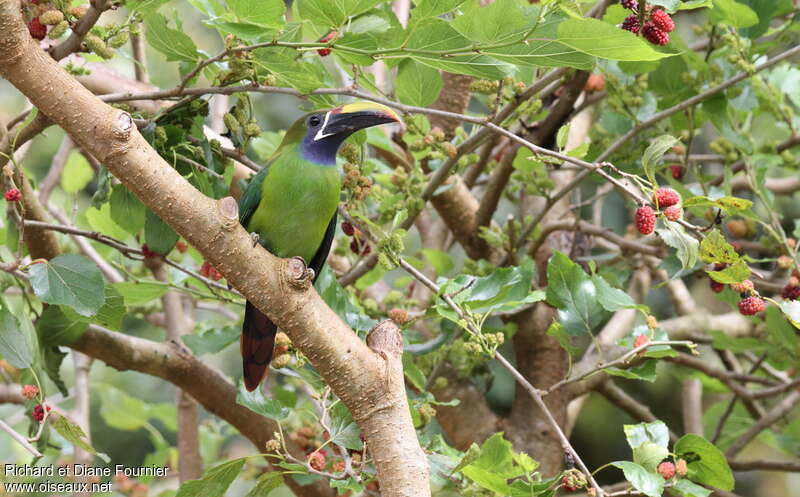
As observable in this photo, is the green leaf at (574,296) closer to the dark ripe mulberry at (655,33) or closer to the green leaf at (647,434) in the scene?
the green leaf at (647,434)

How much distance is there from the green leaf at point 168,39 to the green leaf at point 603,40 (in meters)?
0.83

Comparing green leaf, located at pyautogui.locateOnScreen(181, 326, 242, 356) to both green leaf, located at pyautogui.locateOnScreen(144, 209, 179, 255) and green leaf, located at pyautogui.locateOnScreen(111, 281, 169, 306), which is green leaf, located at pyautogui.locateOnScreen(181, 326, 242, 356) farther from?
green leaf, located at pyautogui.locateOnScreen(144, 209, 179, 255)

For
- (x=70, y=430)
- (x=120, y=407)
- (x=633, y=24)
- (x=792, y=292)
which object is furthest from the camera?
(x=120, y=407)

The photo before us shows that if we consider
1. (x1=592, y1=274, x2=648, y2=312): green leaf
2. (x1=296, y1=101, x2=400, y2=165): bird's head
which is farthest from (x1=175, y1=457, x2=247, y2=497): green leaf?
(x1=592, y1=274, x2=648, y2=312): green leaf

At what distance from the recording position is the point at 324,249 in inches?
95.2

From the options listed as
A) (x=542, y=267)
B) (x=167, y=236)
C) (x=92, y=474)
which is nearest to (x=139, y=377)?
(x=92, y=474)

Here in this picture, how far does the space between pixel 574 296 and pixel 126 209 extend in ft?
3.61

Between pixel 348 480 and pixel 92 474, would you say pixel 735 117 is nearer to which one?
pixel 348 480

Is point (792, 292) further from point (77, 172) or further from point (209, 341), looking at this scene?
point (77, 172)

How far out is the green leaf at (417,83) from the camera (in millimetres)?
2137

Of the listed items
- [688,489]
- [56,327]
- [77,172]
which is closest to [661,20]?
[688,489]

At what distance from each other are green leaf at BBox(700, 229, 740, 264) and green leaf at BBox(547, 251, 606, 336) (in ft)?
1.68

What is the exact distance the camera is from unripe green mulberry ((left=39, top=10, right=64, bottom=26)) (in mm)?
1816

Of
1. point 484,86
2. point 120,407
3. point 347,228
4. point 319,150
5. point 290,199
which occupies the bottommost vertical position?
point 120,407
